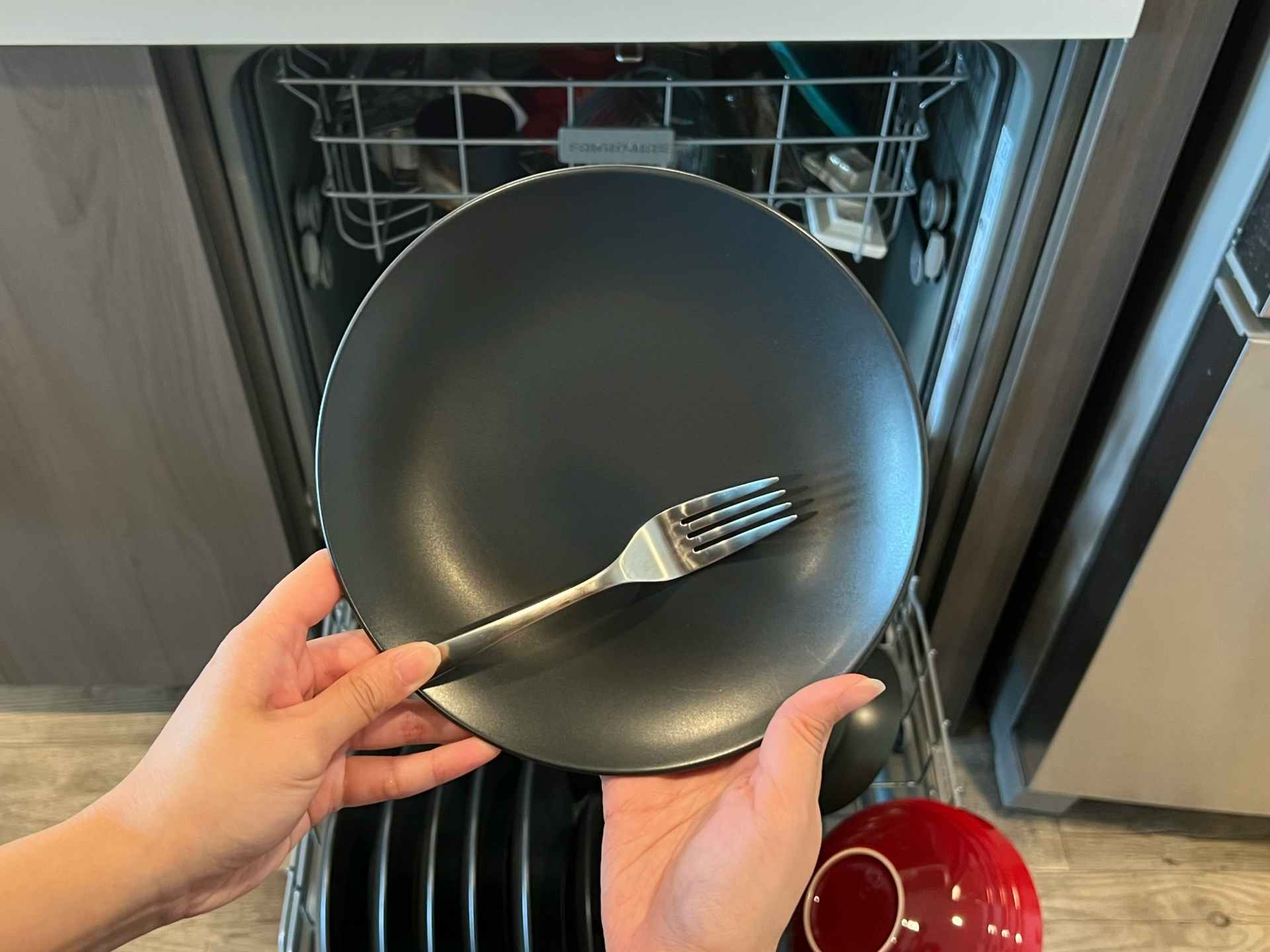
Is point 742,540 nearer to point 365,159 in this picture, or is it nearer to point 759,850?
point 759,850

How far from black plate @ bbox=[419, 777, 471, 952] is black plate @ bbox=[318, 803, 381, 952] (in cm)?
4

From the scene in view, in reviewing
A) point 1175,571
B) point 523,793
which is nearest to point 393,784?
point 523,793

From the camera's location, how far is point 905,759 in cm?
98

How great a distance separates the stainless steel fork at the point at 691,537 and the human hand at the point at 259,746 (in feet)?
0.28

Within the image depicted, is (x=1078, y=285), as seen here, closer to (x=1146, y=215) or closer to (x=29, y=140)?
(x=1146, y=215)

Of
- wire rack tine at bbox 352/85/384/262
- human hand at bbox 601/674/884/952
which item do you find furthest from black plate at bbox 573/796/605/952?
wire rack tine at bbox 352/85/384/262

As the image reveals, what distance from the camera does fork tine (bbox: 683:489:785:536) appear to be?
71 cm

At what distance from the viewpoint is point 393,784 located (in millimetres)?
736

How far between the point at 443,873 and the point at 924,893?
362mm

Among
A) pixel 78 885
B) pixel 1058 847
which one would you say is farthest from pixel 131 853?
pixel 1058 847

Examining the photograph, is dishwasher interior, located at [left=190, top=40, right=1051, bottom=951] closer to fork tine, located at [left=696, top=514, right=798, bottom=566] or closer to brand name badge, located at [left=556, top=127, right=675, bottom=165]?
brand name badge, located at [left=556, top=127, right=675, bottom=165]

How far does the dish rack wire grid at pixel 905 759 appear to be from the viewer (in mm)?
773

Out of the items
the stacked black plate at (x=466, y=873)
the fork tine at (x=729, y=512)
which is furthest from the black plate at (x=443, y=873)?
the fork tine at (x=729, y=512)

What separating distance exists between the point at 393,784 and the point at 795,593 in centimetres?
31
